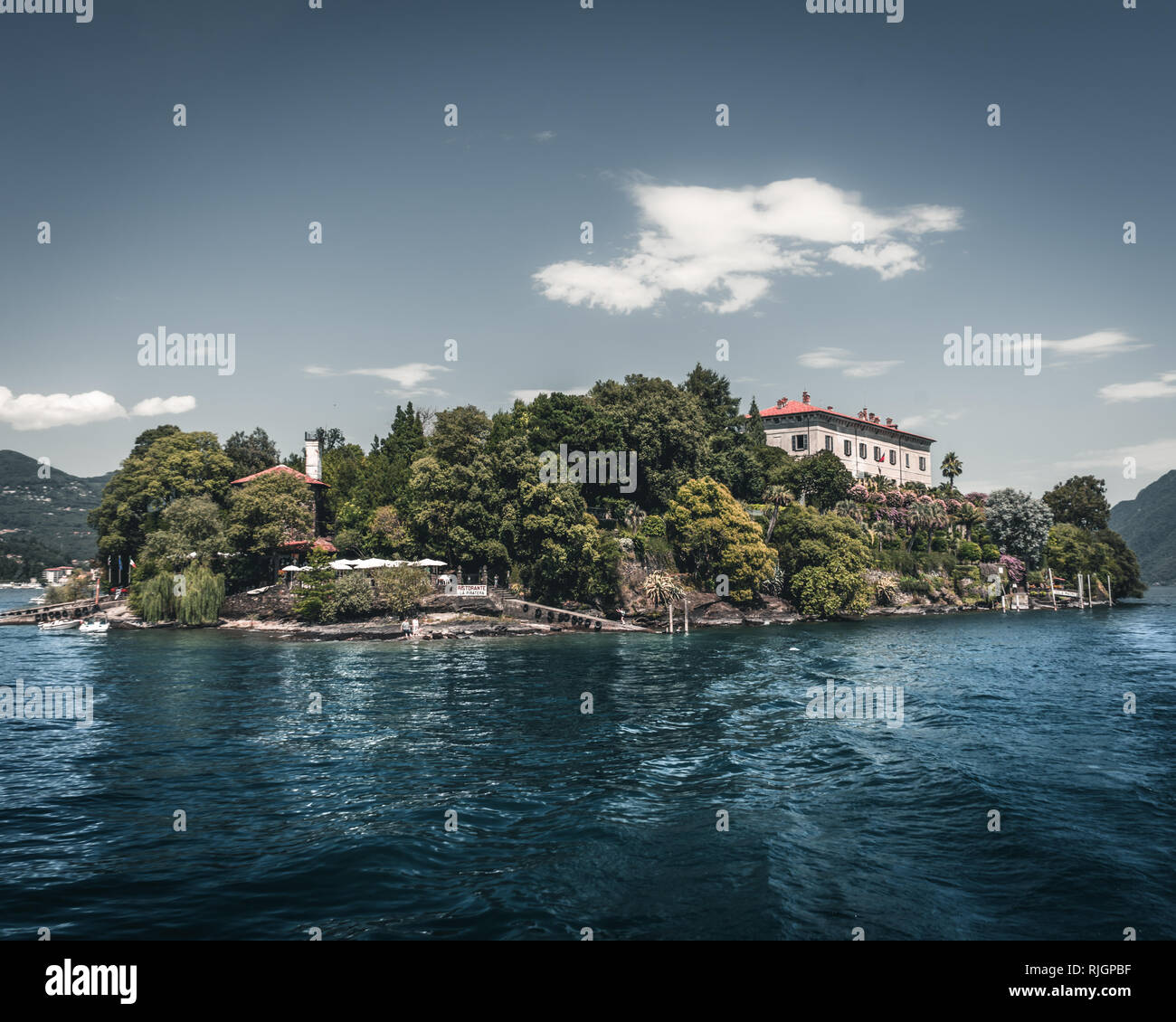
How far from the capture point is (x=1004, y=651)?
5288 centimetres

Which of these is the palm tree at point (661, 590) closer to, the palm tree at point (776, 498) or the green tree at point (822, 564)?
the green tree at point (822, 564)

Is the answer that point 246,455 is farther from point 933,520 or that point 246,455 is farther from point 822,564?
point 933,520

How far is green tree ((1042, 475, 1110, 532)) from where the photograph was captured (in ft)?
448

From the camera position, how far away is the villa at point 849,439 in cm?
11275

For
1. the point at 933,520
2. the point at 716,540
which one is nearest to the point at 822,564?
the point at 716,540

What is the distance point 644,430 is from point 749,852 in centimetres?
6945

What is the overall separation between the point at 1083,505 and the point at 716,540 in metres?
101

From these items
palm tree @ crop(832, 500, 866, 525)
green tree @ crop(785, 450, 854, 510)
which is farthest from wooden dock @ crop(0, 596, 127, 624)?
palm tree @ crop(832, 500, 866, 525)

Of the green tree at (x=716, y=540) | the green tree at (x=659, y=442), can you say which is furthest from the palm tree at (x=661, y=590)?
the green tree at (x=659, y=442)

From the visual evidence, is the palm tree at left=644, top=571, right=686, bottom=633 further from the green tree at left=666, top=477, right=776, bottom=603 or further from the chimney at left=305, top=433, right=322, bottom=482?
the chimney at left=305, top=433, right=322, bottom=482

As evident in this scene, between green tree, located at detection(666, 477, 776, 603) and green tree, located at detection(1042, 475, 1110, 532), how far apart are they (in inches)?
3613

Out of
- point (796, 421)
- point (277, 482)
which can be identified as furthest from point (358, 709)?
point (796, 421)

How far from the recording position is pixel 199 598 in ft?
231

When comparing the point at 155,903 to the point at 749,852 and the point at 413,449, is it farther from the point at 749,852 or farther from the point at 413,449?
the point at 413,449
